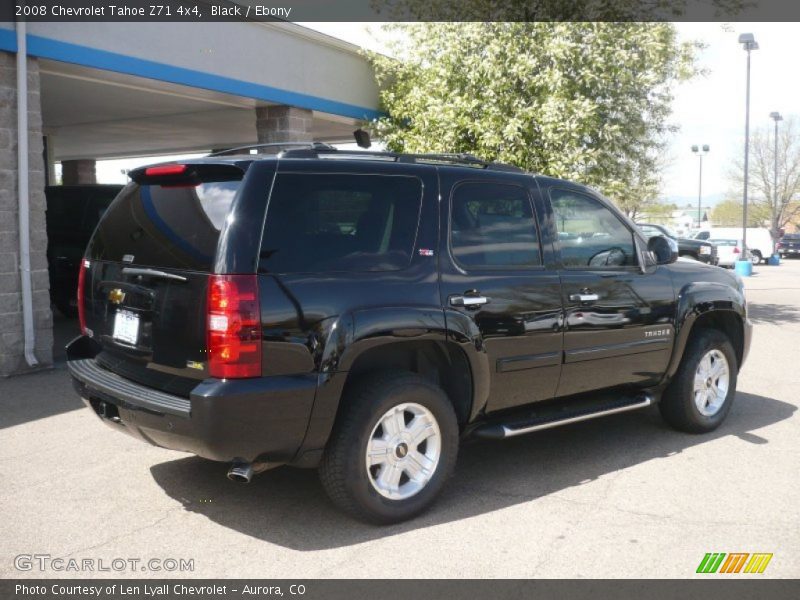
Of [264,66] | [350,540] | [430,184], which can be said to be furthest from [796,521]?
[264,66]

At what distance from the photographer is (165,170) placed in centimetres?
443

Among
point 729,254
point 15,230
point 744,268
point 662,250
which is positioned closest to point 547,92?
point 662,250

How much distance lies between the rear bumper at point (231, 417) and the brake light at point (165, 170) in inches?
44.7

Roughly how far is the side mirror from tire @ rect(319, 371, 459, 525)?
2.25 m

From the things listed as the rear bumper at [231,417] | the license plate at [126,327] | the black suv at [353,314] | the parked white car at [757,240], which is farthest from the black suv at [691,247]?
the rear bumper at [231,417]

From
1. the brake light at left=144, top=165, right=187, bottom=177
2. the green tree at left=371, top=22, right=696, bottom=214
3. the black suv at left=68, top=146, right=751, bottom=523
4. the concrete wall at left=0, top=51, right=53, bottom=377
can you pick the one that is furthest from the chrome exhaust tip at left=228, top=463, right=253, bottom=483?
the green tree at left=371, top=22, right=696, bottom=214

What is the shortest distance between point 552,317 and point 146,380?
95.3 inches

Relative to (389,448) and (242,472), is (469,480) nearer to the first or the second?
(389,448)

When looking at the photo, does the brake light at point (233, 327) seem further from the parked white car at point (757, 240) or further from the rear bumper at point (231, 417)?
the parked white car at point (757, 240)

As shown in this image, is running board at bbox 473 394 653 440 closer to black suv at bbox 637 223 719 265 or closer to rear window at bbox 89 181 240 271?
rear window at bbox 89 181 240 271


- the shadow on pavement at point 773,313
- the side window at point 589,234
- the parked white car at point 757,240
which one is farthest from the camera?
the parked white car at point 757,240

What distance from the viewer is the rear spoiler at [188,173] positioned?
4172 millimetres

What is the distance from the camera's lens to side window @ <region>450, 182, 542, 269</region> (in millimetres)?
4844

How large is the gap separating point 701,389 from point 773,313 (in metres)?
9.77
